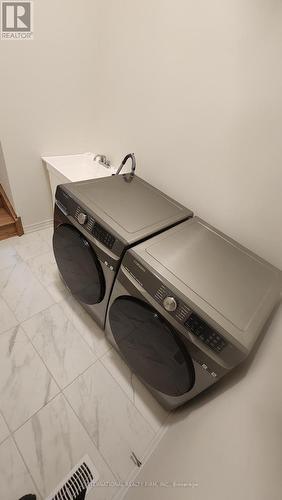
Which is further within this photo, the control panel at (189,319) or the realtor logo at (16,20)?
the realtor logo at (16,20)

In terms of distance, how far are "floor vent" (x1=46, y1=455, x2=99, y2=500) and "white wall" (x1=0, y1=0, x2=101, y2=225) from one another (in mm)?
1704

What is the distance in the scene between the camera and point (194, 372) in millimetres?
771

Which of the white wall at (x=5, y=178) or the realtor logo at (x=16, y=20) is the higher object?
the realtor logo at (x=16, y=20)

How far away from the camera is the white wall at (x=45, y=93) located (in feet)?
4.29

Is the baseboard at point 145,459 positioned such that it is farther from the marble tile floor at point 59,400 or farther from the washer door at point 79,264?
the washer door at point 79,264

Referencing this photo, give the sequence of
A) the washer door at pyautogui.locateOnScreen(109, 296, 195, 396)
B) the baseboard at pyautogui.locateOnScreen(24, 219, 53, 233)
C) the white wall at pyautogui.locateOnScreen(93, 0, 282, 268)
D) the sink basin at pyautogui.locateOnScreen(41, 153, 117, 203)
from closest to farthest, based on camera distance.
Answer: the washer door at pyautogui.locateOnScreen(109, 296, 195, 396) < the white wall at pyautogui.locateOnScreen(93, 0, 282, 268) < the sink basin at pyautogui.locateOnScreen(41, 153, 117, 203) < the baseboard at pyautogui.locateOnScreen(24, 219, 53, 233)

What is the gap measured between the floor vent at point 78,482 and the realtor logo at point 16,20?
2.16 meters

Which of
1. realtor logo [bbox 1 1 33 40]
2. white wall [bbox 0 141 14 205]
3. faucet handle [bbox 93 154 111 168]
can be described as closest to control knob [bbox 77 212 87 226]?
faucet handle [bbox 93 154 111 168]

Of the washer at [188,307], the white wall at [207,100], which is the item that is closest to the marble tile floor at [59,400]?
the washer at [188,307]

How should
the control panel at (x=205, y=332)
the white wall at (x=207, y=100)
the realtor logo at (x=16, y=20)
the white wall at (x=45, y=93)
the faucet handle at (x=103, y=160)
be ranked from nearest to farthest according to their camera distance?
1. the control panel at (x=205, y=332)
2. the white wall at (x=207, y=100)
3. the realtor logo at (x=16, y=20)
4. the white wall at (x=45, y=93)
5. the faucet handle at (x=103, y=160)

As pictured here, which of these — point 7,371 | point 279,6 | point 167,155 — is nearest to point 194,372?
point 7,371

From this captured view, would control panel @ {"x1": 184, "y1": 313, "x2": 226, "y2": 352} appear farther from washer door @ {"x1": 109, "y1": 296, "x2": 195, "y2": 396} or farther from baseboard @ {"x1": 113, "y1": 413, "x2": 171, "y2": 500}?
baseboard @ {"x1": 113, "y1": 413, "x2": 171, "y2": 500}

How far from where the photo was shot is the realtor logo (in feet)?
3.91

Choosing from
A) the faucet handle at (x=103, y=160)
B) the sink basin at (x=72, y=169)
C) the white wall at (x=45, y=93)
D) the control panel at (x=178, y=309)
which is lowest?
the control panel at (x=178, y=309)
